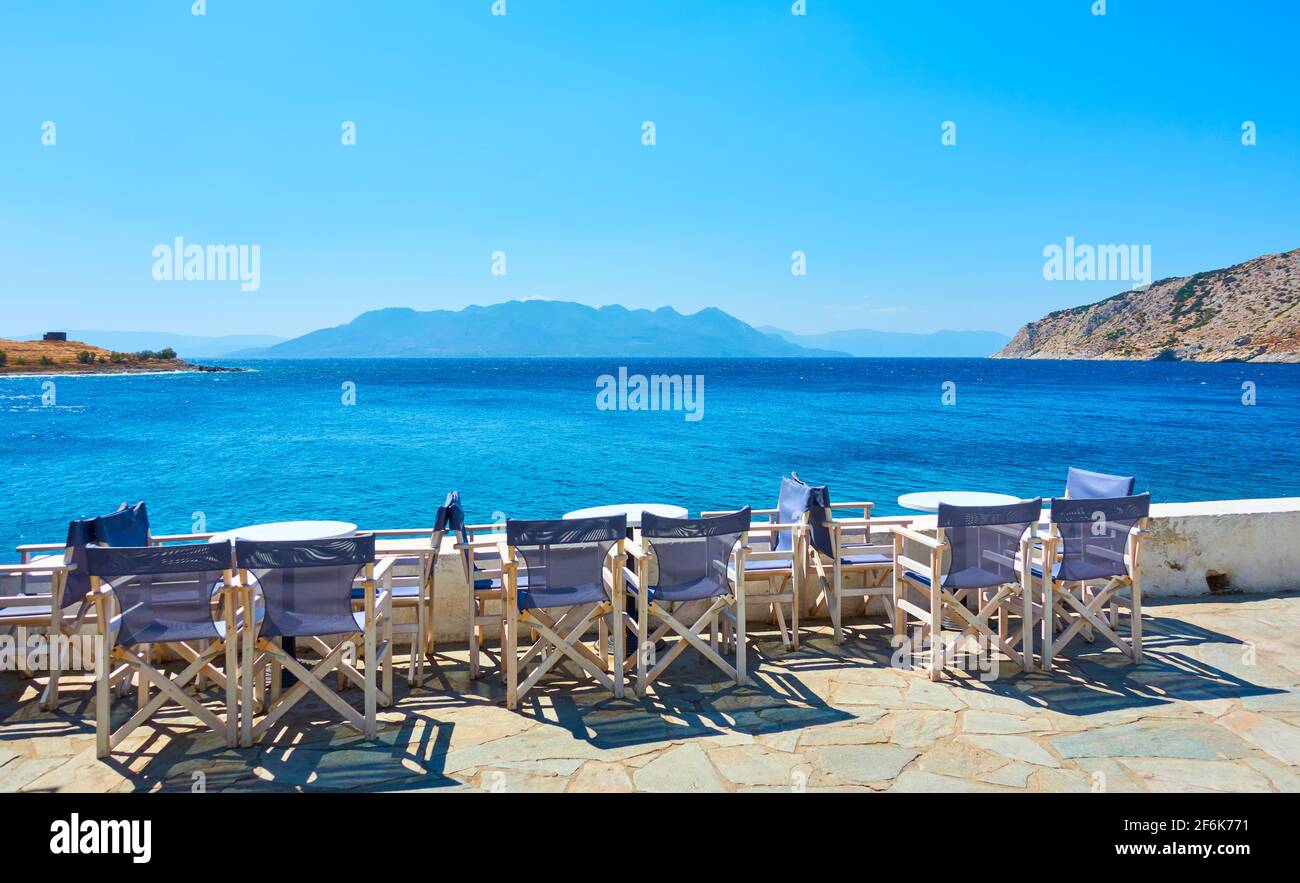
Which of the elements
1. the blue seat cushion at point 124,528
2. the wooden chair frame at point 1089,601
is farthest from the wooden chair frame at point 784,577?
the blue seat cushion at point 124,528

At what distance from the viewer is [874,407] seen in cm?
6656

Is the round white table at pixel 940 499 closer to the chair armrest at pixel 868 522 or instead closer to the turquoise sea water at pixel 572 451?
the chair armrest at pixel 868 522

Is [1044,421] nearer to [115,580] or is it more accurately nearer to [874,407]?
[874,407]

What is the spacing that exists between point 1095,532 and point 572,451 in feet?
117

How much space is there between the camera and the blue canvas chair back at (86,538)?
15.5 ft

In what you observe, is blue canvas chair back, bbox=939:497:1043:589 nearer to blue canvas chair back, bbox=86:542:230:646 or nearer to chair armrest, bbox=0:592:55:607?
blue canvas chair back, bbox=86:542:230:646

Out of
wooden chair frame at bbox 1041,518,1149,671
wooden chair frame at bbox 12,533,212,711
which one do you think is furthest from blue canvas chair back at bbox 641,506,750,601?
wooden chair frame at bbox 12,533,212,711

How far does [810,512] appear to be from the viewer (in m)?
6.02

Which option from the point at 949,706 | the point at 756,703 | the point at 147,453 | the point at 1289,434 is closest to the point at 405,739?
the point at 756,703

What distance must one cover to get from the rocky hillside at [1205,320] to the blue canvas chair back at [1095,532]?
135 meters

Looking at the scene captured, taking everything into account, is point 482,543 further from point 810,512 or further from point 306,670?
point 810,512

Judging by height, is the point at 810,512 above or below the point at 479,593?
above

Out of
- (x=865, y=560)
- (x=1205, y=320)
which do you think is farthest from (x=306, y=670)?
(x=1205, y=320)
